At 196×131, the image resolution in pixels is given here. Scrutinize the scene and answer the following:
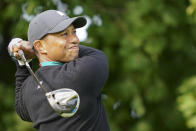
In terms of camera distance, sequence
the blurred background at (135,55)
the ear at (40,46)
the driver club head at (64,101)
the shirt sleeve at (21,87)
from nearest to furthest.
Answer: the driver club head at (64,101), the ear at (40,46), the shirt sleeve at (21,87), the blurred background at (135,55)

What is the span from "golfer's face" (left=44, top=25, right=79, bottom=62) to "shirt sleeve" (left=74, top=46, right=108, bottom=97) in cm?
7

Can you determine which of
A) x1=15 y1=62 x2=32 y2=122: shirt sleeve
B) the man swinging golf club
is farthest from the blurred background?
the man swinging golf club

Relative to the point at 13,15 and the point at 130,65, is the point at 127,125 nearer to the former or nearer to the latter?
the point at 130,65

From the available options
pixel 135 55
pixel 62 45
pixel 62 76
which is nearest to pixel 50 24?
pixel 62 45

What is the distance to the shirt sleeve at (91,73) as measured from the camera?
273cm

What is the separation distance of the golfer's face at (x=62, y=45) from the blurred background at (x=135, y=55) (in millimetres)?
2868

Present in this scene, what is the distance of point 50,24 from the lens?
2.82 meters

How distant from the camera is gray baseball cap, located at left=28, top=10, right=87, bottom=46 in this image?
9.16ft

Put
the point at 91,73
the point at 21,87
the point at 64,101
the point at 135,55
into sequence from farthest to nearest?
the point at 135,55, the point at 21,87, the point at 91,73, the point at 64,101

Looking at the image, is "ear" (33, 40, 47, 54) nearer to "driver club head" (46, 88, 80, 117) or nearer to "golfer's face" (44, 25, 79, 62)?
"golfer's face" (44, 25, 79, 62)

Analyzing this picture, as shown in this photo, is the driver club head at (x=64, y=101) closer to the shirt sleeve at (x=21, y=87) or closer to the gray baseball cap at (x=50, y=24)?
the gray baseball cap at (x=50, y=24)

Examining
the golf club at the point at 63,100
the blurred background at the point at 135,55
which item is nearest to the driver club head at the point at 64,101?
the golf club at the point at 63,100

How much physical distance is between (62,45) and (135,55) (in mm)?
3577

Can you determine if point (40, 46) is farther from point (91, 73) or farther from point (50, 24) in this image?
point (91, 73)
